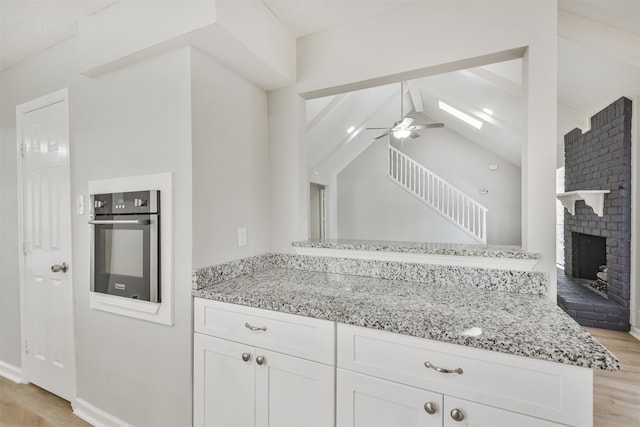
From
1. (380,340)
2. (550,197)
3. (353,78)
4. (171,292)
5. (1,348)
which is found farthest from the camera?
(1,348)

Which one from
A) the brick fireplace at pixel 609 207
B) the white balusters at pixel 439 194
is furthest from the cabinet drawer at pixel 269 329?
the white balusters at pixel 439 194

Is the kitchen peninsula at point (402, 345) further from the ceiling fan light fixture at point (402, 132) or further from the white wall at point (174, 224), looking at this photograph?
the ceiling fan light fixture at point (402, 132)

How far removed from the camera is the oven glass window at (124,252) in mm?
1596

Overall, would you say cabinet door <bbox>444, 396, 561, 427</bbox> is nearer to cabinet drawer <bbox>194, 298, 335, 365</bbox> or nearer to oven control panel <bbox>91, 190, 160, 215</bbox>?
cabinet drawer <bbox>194, 298, 335, 365</bbox>

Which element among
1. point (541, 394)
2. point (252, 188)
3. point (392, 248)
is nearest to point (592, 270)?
point (392, 248)

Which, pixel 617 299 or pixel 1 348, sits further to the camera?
pixel 617 299

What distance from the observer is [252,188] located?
194cm

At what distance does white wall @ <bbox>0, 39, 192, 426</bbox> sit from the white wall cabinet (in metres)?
0.12

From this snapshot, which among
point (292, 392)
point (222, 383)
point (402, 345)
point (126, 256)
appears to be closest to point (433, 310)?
point (402, 345)

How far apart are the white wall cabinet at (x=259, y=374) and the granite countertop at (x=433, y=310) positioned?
8 cm

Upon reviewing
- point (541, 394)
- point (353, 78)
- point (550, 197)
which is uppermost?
point (353, 78)

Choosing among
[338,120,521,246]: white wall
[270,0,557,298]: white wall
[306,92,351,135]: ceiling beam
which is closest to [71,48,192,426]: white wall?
[270,0,557,298]: white wall

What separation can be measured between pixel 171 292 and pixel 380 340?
111cm

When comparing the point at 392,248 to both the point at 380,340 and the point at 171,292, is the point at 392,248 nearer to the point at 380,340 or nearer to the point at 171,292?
the point at 380,340
